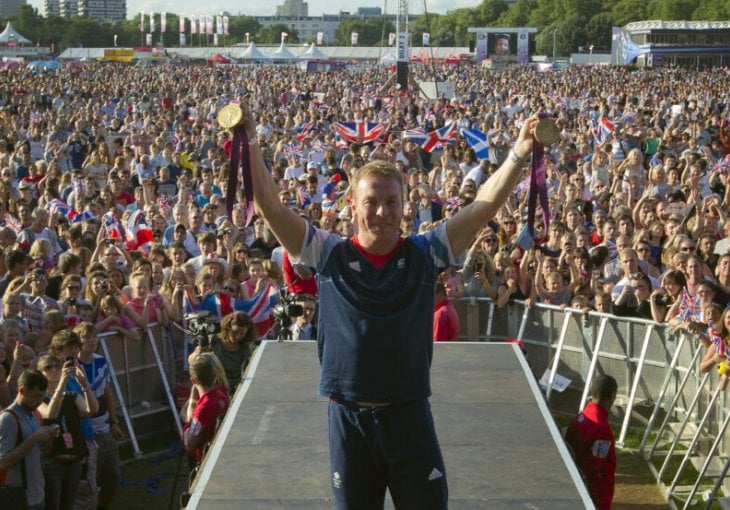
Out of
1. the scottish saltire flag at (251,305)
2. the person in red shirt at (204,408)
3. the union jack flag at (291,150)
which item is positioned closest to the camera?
the person in red shirt at (204,408)

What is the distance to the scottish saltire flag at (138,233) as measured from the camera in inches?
535

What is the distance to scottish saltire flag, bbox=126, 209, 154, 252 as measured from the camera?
13594 mm

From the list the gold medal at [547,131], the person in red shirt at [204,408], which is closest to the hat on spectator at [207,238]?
the person in red shirt at [204,408]

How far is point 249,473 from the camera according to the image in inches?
245

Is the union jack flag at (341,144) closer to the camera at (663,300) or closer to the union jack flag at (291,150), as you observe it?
the union jack flag at (291,150)

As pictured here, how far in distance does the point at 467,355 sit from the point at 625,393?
6.79ft

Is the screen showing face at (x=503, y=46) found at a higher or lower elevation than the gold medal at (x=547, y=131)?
lower

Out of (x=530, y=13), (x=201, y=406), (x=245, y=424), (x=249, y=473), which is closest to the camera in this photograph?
(x=249, y=473)

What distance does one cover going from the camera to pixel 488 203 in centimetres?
395

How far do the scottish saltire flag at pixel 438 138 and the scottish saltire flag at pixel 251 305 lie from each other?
1224 centimetres

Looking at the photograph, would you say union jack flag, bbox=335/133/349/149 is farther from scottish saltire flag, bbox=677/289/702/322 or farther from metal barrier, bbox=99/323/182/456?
scottish saltire flag, bbox=677/289/702/322

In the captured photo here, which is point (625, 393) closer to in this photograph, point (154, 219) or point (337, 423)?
point (154, 219)

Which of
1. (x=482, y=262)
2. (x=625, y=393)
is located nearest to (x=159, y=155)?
(x=482, y=262)

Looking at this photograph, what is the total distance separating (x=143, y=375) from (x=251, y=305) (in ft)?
3.94
